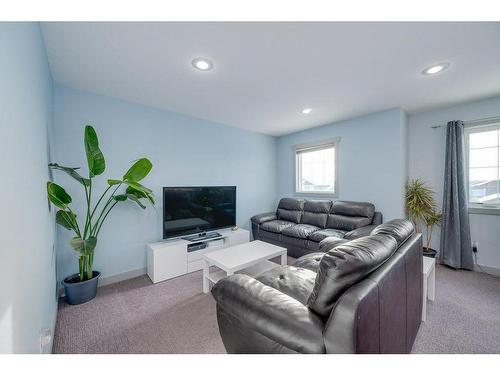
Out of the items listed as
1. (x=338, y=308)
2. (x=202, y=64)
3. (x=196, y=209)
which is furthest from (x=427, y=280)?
(x=202, y=64)

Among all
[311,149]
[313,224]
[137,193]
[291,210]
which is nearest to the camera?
[137,193]

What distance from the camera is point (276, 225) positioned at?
142 inches

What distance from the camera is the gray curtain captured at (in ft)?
9.11

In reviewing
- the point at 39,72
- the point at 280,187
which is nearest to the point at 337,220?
the point at 280,187

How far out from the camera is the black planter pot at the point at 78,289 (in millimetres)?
2020

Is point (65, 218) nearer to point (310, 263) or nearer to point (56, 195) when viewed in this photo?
point (56, 195)

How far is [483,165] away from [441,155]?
0.47m

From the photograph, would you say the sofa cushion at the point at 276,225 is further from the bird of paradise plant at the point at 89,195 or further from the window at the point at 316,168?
the bird of paradise plant at the point at 89,195

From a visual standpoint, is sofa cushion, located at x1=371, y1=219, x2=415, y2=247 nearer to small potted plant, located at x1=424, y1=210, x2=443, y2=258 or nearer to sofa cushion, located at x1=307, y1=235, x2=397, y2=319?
sofa cushion, located at x1=307, y1=235, x2=397, y2=319

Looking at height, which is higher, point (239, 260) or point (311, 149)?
point (311, 149)

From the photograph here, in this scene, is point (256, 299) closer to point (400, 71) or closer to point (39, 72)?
point (39, 72)

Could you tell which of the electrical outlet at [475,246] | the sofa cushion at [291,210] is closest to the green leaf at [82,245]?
the sofa cushion at [291,210]

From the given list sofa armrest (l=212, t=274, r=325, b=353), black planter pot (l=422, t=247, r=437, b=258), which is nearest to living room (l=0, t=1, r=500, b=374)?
sofa armrest (l=212, t=274, r=325, b=353)
